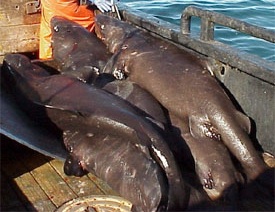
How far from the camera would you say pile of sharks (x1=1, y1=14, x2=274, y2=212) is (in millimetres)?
3953

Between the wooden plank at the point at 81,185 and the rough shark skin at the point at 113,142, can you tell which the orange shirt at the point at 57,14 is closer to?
the rough shark skin at the point at 113,142

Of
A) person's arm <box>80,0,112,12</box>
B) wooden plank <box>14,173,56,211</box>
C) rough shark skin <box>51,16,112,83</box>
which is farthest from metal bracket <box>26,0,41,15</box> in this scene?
wooden plank <box>14,173,56,211</box>

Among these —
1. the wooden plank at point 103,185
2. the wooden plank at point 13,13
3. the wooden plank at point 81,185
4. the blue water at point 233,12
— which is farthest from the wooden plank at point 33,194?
the blue water at point 233,12

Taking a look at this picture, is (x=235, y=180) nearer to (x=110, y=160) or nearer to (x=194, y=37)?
(x=110, y=160)

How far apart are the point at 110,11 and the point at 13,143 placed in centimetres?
205

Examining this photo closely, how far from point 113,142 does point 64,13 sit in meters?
2.49

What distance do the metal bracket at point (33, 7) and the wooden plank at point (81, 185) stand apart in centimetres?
234

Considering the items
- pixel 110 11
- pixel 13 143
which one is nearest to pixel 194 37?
pixel 110 11

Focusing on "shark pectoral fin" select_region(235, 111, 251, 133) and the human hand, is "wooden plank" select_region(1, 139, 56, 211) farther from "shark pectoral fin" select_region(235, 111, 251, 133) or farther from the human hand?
the human hand

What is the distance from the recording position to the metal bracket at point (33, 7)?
6.30 m

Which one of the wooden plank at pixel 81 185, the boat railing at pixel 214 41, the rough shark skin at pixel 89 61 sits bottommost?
the wooden plank at pixel 81 185

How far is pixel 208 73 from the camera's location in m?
4.96

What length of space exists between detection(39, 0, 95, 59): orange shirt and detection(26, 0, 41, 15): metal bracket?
6 centimetres

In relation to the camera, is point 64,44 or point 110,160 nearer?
point 110,160
